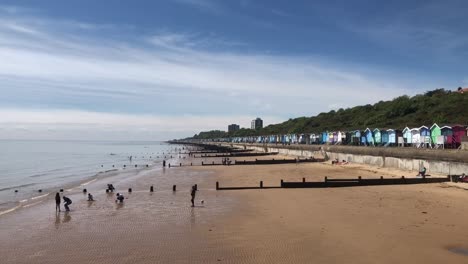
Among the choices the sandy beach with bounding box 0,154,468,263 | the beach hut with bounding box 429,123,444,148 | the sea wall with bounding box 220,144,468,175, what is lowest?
the sandy beach with bounding box 0,154,468,263

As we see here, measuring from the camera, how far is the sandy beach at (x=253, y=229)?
16828 mm

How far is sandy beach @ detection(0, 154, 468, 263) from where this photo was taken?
16.8m

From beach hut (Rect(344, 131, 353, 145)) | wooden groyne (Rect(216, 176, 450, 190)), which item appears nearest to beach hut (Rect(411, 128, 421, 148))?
wooden groyne (Rect(216, 176, 450, 190))

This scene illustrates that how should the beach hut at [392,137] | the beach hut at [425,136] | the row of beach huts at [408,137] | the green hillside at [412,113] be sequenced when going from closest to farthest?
1. the row of beach huts at [408,137]
2. the beach hut at [425,136]
3. the beach hut at [392,137]
4. the green hillside at [412,113]

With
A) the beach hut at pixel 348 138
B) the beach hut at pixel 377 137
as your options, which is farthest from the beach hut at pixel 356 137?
the beach hut at pixel 377 137

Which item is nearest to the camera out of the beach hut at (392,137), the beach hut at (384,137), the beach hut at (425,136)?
the beach hut at (425,136)

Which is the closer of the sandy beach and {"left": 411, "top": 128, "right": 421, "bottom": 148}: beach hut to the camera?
the sandy beach

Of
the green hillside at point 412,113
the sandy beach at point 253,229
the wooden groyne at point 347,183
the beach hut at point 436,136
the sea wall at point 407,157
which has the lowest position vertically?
the sandy beach at point 253,229

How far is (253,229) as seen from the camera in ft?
69.7

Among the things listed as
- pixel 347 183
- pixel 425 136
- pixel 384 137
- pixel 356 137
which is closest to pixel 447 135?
pixel 425 136

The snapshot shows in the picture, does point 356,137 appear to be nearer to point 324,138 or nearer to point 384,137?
A: point 384,137

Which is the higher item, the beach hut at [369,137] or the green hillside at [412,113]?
the green hillside at [412,113]

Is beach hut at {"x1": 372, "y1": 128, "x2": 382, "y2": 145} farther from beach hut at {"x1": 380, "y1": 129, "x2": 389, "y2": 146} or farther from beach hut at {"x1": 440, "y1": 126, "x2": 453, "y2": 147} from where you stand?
beach hut at {"x1": 440, "y1": 126, "x2": 453, "y2": 147}

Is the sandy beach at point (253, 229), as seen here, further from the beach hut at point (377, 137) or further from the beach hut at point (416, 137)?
the beach hut at point (377, 137)
